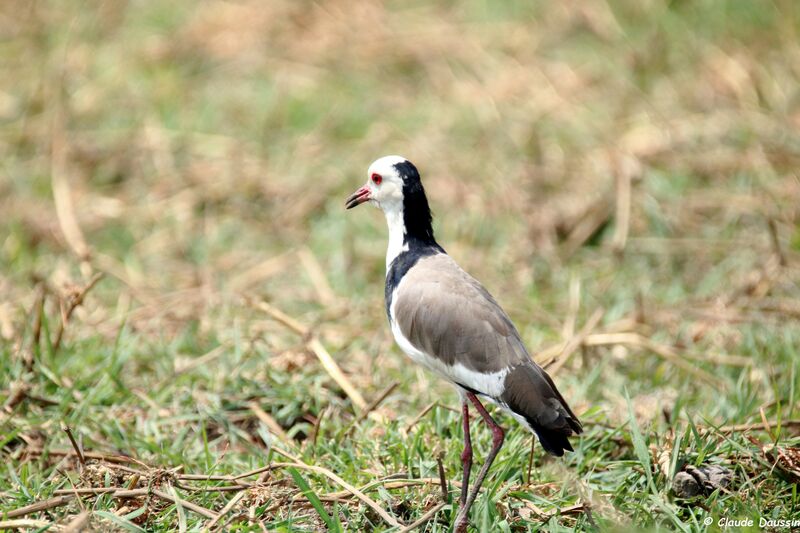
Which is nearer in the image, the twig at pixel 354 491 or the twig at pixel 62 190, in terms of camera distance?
the twig at pixel 354 491

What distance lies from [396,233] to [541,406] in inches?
43.6

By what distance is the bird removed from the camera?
3734 mm

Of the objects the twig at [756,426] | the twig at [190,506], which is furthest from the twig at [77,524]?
the twig at [756,426]

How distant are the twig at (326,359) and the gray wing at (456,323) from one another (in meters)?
0.80

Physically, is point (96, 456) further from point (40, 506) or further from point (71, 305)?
point (71, 305)

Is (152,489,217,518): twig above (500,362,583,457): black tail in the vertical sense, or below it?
below

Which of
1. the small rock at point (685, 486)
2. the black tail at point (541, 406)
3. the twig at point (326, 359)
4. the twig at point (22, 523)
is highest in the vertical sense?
the black tail at point (541, 406)

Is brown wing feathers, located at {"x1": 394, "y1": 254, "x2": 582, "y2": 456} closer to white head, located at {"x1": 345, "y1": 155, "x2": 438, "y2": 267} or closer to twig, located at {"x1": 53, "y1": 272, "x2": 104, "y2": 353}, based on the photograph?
white head, located at {"x1": 345, "y1": 155, "x2": 438, "y2": 267}

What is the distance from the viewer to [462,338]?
3947mm

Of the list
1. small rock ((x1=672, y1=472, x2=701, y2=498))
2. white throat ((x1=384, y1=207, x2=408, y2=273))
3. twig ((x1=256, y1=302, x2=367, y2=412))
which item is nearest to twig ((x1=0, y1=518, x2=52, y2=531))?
twig ((x1=256, y1=302, x2=367, y2=412))

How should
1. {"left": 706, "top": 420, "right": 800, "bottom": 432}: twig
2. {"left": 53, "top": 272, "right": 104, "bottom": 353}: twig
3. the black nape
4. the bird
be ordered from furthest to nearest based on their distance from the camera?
{"left": 53, "top": 272, "right": 104, "bottom": 353}: twig < the black nape < {"left": 706, "top": 420, "right": 800, "bottom": 432}: twig < the bird

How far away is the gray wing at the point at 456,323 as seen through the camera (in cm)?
390

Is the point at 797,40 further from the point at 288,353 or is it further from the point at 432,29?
the point at 288,353

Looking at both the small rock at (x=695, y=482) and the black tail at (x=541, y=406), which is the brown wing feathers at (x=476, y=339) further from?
the small rock at (x=695, y=482)
